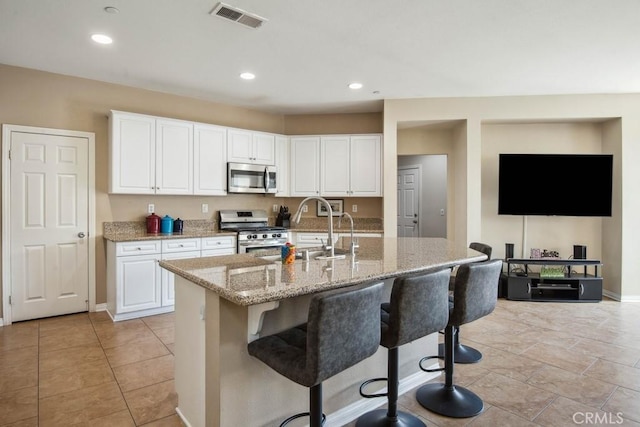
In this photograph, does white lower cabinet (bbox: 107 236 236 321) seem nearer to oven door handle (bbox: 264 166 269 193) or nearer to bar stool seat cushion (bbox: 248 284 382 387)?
oven door handle (bbox: 264 166 269 193)

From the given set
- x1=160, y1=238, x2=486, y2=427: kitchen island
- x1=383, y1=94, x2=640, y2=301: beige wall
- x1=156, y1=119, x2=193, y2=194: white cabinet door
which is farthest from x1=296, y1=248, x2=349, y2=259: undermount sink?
x1=156, y1=119, x2=193, y2=194: white cabinet door

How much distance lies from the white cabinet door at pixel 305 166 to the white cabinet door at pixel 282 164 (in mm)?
75

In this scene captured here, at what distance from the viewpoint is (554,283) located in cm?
470

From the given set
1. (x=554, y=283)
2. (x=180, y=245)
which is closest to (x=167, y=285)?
(x=180, y=245)

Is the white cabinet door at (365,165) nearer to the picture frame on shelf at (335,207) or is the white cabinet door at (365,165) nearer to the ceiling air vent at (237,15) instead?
the picture frame on shelf at (335,207)

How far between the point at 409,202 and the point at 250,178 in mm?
3868

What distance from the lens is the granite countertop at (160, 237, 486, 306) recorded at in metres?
1.50

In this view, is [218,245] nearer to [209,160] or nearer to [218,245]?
[218,245]

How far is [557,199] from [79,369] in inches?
214

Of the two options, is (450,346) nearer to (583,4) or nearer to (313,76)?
(583,4)

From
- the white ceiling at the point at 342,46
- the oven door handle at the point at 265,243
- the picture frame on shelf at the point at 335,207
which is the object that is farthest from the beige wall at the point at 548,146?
the oven door handle at the point at 265,243

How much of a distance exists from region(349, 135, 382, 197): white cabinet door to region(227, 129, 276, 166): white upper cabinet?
1.18 metres

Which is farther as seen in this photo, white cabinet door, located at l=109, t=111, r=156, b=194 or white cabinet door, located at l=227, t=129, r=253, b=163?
white cabinet door, located at l=227, t=129, r=253, b=163

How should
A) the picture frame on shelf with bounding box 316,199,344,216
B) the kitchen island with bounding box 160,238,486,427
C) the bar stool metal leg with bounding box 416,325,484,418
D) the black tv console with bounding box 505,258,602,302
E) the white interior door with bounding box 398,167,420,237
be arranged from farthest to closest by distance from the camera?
the white interior door with bounding box 398,167,420,237
the picture frame on shelf with bounding box 316,199,344,216
the black tv console with bounding box 505,258,602,302
the bar stool metal leg with bounding box 416,325,484,418
the kitchen island with bounding box 160,238,486,427
